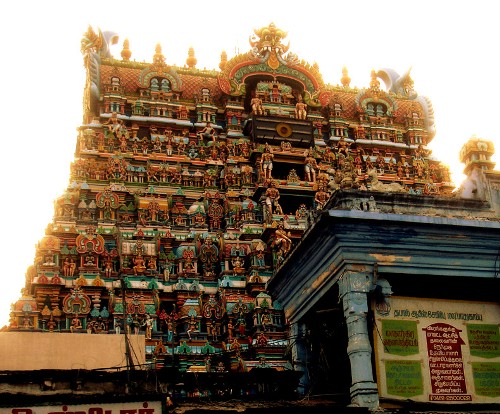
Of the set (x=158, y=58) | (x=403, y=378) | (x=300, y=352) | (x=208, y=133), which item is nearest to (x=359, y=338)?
(x=403, y=378)

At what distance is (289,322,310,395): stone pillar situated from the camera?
66.4 feet

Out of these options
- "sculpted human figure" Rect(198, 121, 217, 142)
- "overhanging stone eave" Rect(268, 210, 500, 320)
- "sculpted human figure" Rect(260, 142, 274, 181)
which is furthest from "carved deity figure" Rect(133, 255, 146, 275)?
"overhanging stone eave" Rect(268, 210, 500, 320)

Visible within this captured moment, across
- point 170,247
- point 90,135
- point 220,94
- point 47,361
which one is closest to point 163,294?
point 170,247

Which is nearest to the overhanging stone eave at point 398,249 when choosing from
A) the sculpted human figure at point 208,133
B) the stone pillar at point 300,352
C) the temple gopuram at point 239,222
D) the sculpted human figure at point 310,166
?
the temple gopuram at point 239,222

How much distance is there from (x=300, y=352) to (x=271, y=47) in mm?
31059

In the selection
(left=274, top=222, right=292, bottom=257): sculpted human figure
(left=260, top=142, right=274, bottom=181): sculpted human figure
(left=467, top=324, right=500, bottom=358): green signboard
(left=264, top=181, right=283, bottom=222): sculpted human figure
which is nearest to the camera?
(left=467, top=324, right=500, bottom=358): green signboard

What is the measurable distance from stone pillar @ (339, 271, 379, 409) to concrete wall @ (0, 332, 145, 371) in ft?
16.8

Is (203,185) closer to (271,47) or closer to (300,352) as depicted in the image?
(271,47)

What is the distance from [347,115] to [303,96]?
151 inches

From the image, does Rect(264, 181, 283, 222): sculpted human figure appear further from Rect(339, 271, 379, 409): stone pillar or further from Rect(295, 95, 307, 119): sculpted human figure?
Rect(339, 271, 379, 409): stone pillar

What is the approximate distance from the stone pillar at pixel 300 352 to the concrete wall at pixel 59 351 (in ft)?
14.8

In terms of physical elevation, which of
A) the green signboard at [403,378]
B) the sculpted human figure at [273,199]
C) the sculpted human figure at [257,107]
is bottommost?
the green signboard at [403,378]

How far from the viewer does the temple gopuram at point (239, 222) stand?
1772 centimetres

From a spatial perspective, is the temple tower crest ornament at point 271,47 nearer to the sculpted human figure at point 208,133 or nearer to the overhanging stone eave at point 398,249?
the sculpted human figure at point 208,133
